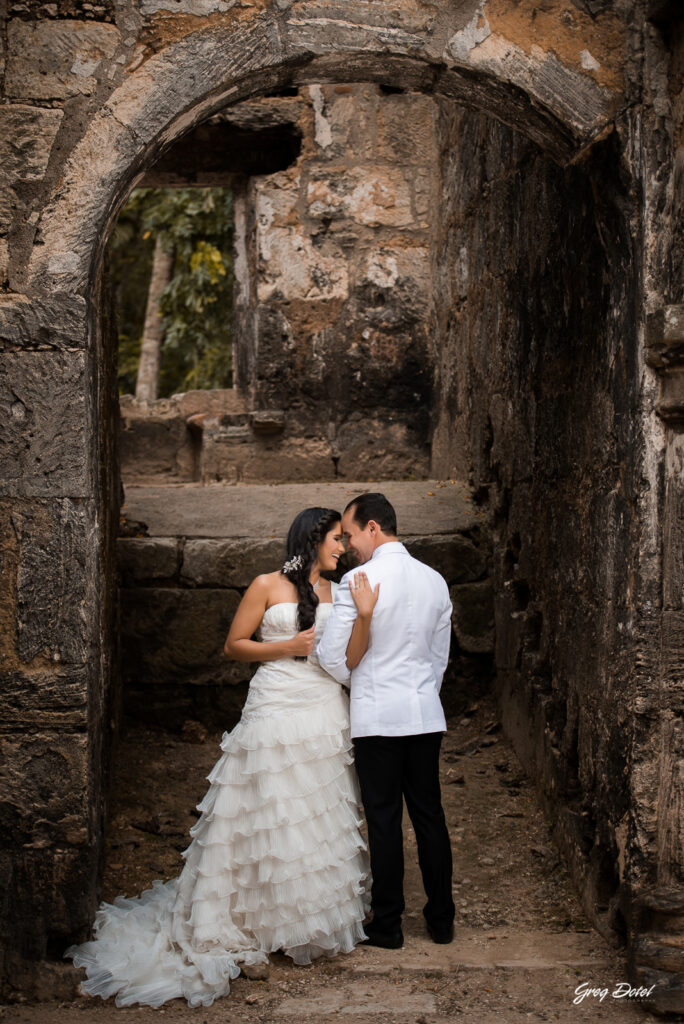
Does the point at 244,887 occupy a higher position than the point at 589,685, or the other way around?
the point at 589,685

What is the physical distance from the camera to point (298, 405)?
24.5ft

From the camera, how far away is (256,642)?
372 centimetres

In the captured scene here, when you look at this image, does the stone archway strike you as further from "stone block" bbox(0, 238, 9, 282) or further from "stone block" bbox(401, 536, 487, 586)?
"stone block" bbox(401, 536, 487, 586)

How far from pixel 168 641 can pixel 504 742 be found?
1.84 m

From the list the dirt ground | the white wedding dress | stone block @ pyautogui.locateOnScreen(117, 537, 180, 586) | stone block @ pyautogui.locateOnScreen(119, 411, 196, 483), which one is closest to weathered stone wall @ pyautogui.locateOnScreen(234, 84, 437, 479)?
stone block @ pyautogui.locateOnScreen(119, 411, 196, 483)

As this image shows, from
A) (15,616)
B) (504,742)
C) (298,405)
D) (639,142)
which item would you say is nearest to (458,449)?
(298,405)

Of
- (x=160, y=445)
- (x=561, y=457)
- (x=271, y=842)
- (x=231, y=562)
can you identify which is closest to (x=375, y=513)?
(x=561, y=457)

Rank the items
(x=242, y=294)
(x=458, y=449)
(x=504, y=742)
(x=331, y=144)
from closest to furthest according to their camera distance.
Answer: (x=504, y=742) < (x=458, y=449) < (x=331, y=144) < (x=242, y=294)

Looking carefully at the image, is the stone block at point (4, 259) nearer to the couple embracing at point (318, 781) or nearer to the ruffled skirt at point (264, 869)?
the couple embracing at point (318, 781)

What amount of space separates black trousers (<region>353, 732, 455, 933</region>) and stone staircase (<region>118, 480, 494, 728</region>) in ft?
6.42

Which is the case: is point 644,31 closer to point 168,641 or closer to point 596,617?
point 596,617

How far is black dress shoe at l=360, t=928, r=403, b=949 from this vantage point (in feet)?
11.8

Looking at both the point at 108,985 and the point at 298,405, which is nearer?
the point at 108,985

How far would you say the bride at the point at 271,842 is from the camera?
3.43 meters
